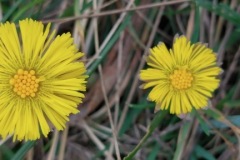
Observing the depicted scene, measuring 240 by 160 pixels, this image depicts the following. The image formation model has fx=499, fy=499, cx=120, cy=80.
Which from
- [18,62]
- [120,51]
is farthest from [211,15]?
[18,62]

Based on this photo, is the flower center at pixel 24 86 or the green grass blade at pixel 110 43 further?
the green grass blade at pixel 110 43

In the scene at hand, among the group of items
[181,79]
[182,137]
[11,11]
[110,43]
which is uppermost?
[11,11]

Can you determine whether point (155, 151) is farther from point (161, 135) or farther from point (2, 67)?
point (2, 67)

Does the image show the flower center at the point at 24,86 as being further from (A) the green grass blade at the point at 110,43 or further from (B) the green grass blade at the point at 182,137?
(B) the green grass blade at the point at 182,137

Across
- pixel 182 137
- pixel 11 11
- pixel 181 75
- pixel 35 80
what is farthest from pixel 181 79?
pixel 11 11

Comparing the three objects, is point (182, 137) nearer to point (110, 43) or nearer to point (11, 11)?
point (110, 43)

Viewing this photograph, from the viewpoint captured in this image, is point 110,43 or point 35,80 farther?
point 110,43

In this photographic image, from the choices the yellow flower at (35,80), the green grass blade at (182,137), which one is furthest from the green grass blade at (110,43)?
the green grass blade at (182,137)
